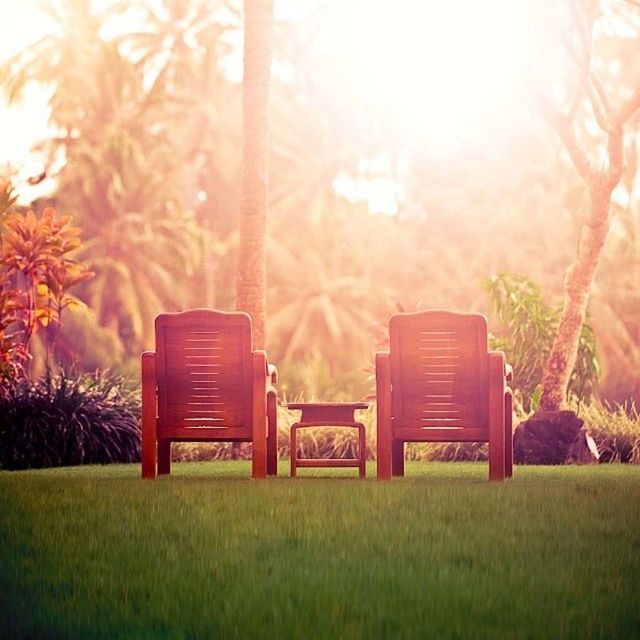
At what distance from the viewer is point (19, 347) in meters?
17.7

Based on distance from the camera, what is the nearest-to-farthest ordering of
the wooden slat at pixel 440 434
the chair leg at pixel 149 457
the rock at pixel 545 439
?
the wooden slat at pixel 440 434 < the chair leg at pixel 149 457 < the rock at pixel 545 439

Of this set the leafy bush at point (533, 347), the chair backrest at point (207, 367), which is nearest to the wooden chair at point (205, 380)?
the chair backrest at point (207, 367)

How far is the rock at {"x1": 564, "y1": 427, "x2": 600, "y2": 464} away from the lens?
14.6 meters

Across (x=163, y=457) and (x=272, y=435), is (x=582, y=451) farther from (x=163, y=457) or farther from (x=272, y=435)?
(x=163, y=457)

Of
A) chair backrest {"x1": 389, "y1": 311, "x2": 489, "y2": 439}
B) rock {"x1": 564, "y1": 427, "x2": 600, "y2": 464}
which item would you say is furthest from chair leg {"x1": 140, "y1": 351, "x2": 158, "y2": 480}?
rock {"x1": 564, "y1": 427, "x2": 600, "y2": 464}

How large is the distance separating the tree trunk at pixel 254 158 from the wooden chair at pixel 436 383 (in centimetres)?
677

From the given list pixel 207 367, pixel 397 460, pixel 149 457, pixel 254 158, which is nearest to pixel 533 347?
pixel 254 158

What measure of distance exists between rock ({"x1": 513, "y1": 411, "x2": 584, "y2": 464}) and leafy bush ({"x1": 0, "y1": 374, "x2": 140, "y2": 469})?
443cm

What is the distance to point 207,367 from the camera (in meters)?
11.1

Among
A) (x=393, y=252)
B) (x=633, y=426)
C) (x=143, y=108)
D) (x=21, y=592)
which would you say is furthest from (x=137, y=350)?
(x=21, y=592)

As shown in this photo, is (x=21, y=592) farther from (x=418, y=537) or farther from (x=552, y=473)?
(x=552, y=473)

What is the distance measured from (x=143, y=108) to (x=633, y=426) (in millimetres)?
29932

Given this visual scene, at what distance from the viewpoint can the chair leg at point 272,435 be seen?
464 inches

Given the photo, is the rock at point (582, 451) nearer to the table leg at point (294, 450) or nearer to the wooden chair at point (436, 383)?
the wooden chair at point (436, 383)
